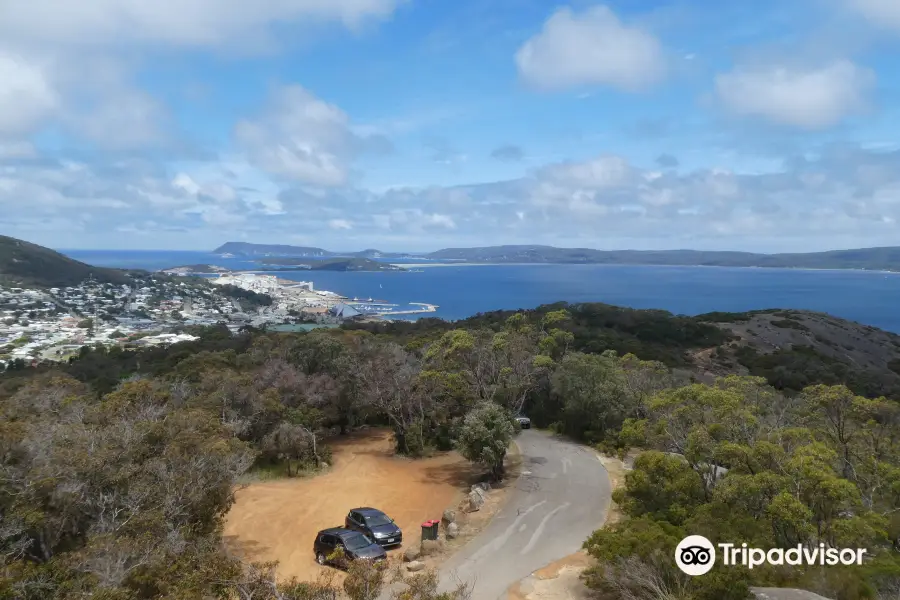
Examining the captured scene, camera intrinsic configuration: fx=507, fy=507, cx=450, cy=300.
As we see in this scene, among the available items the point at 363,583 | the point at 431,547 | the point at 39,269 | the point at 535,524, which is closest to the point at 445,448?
the point at 535,524

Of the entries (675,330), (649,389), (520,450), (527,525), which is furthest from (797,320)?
(527,525)

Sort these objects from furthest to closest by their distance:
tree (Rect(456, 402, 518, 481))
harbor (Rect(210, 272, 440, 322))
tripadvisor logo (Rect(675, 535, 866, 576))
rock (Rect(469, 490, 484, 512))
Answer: harbor (Rect(210, 272, 440, 322)), tree (Rect(456, 402, 518, 481)), rock (Rect(469, 490, 484, 512)), tripadvisor logo (Rect(675, 535, 866, 576))

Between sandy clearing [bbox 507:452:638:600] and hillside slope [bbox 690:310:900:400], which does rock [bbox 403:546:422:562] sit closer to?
sandy clearing [bbox 507:452:638:600]

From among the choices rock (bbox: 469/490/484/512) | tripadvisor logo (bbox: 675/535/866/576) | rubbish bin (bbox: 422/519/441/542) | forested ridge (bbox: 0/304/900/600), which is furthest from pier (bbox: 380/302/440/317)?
tripadvisor logo (bbox: 675/535/866/576)

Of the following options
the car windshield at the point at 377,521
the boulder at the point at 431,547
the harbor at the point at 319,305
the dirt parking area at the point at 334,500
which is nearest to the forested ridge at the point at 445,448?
the dirt parking area at the point at 334,500

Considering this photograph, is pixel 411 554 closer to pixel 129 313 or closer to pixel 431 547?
pixel 431 547

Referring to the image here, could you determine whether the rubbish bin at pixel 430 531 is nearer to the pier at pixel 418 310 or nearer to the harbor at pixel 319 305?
the harbor at pixel 319 305
